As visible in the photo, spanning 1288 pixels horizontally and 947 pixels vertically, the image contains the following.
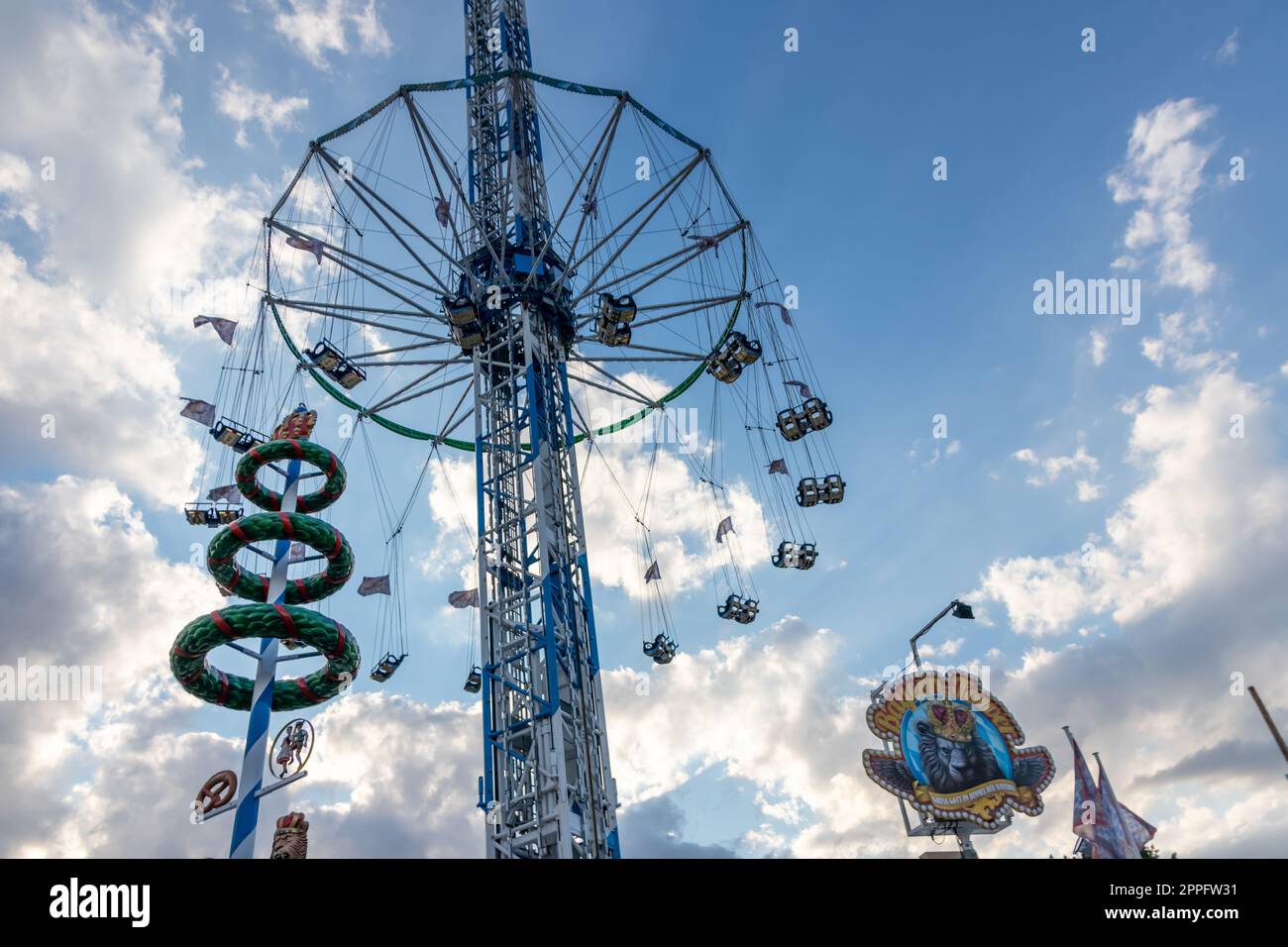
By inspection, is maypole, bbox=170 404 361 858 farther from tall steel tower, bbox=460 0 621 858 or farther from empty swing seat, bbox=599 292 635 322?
empty swing seat, bbox=599 292 635 322

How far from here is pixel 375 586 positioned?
2870 cm

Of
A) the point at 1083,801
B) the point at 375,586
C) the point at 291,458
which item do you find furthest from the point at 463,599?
the point at 1083,801

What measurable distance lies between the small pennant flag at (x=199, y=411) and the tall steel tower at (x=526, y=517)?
7.98 m

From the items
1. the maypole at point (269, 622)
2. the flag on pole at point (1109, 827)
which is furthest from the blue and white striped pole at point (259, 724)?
the flag on pole at point (1109, 827)

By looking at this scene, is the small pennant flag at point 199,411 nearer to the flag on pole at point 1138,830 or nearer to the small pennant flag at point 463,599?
the small pennant flag at point 463,599

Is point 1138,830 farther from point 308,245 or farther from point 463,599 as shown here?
point 308,245

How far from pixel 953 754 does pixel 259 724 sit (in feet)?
73.5

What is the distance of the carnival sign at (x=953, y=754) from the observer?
93.7 feet

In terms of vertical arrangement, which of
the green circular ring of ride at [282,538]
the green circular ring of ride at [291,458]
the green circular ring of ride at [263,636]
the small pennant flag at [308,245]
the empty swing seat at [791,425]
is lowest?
the green circular ring of ride at [263,636]

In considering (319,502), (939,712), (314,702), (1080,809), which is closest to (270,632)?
(314,702)

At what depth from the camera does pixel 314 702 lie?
18125mm

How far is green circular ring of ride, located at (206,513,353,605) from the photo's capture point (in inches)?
704
